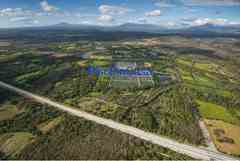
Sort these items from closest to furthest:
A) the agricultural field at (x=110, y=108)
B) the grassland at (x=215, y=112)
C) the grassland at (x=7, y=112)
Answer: the agricultural field at (x=110, y=108) → the grassland at (x=7, y=112) → the grassland at (x=215, y=112)

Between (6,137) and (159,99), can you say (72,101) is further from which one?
(159,99)

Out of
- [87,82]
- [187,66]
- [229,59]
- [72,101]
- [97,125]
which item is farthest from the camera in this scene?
[229,59]

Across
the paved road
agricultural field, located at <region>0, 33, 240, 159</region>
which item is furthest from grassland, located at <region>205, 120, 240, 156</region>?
the paved road

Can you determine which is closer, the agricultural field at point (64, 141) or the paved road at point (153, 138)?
the agricultural field at point (64, 141)

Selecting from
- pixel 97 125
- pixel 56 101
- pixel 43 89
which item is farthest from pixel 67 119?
pixel 43 89

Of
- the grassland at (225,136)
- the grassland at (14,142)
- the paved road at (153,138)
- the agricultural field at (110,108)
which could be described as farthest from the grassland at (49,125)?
the grassland at (225,136)

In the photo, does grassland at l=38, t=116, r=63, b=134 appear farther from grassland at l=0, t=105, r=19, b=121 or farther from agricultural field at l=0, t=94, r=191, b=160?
grassland at l=0, t=105, r=19, b=121

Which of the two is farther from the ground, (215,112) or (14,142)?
(14,142)

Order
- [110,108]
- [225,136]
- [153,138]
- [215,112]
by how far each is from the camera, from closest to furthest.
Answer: [153,138]
[225,136]
[215,112]
[110,108]

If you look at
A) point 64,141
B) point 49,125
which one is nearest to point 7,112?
point 49,125

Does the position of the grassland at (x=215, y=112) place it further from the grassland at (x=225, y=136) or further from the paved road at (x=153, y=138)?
the paved road at (x=153, y=138)

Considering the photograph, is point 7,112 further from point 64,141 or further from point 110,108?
point 110,108
